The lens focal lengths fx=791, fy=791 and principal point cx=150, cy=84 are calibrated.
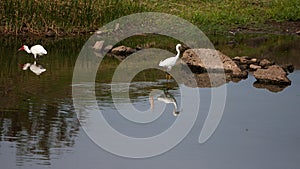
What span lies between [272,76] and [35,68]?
4.98 metres

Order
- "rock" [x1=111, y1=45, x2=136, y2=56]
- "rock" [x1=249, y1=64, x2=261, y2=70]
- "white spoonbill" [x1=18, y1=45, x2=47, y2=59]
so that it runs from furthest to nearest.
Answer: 1. "rock" [x1=111, y1=45, x2=136, y2=56]
2. "white spoonbill" [x1=18, y1=45, x2=47, y2=59]
3. "rock" [x1=249, y1=64, x2=261, y2=70]

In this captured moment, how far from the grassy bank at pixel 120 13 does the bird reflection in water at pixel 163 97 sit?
26.0 feet

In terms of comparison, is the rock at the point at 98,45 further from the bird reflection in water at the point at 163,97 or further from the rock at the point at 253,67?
the bird reflection in water at the point at 163,97

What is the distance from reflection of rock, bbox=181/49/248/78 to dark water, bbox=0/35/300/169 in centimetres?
47

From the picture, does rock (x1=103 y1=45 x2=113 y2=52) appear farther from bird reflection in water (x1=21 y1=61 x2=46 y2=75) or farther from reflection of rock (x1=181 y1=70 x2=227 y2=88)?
reflection of rock (x1=181 y1=70 x2=227 y2=88)

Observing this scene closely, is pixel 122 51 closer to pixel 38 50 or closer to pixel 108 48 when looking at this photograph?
pixel 108 48

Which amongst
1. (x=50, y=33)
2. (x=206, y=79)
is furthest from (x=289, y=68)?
(x=50, y=33)

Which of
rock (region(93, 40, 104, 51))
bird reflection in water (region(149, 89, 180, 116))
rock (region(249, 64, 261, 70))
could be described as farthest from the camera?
rock (region(93, 40, 104, 51))

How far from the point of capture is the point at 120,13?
23.2 m

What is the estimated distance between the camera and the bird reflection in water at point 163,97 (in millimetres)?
13367

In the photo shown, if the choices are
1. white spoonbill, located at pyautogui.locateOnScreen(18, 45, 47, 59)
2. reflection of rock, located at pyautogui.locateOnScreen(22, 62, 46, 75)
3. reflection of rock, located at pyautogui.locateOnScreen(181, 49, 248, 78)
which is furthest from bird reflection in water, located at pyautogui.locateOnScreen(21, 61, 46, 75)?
reflection of rock, located at pyautogui.locateOnScreen(181, 49, 248, 78)

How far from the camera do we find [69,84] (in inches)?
583

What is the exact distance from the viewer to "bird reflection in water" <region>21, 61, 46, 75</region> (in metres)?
16.3

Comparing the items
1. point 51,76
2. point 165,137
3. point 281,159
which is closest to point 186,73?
point 51,76
